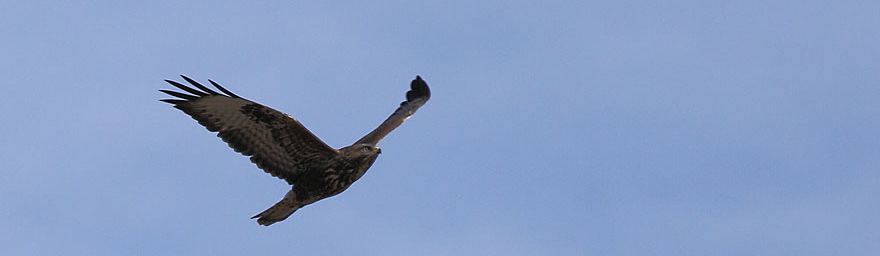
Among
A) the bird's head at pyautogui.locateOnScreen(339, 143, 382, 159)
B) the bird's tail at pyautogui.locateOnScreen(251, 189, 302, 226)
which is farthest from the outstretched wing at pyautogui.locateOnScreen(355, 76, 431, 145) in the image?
the bird's tail at pyautogui.locateOnScreen(251, 189, 302, 226)

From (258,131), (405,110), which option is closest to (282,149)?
(258,131)

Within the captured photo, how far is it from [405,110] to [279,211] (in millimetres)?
3707

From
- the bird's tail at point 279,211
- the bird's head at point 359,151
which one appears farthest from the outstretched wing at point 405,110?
the bird's tail at point 279,211

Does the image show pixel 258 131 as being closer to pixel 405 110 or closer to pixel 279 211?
pixel 279 211

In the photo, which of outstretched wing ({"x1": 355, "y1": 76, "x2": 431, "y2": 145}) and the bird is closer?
the bird

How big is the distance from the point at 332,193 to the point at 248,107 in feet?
4.84

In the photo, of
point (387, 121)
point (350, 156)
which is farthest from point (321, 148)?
point (387, 121)

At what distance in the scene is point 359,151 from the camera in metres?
27.9

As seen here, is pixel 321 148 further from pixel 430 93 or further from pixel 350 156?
pixel 430 93

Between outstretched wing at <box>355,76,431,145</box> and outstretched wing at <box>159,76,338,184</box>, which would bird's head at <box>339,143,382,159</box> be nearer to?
outstretched wing at <box>159,76,338,184</box>

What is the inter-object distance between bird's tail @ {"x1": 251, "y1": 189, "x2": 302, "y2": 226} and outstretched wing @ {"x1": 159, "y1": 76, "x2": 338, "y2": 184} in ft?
0.67

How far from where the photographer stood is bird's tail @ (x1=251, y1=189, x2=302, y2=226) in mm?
27781

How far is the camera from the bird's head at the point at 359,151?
1094 inches

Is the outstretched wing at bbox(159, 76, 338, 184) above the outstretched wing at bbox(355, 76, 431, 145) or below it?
below
